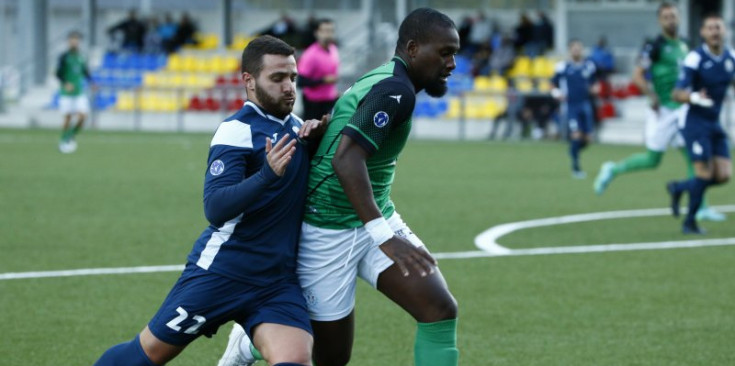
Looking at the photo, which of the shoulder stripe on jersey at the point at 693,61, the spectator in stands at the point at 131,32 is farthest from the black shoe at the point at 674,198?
the spectator in stands at the point at 131,32

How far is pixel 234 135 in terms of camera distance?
17.1 ft

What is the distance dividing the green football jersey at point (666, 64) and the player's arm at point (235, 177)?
34.3 feet

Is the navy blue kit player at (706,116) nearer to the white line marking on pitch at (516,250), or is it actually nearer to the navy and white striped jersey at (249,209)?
the white line marking on pitch at (516,250)

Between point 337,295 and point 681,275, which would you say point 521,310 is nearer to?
point 681,275

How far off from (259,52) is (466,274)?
16.8 ft

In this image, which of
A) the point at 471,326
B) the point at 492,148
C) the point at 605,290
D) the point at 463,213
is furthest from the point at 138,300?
the point at 492,148

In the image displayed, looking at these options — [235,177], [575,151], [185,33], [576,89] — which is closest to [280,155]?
[235,177]

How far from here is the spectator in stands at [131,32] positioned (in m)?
41.2

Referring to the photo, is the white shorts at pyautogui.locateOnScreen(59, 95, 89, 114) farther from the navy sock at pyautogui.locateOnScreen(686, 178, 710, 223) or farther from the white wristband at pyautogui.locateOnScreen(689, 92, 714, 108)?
the white wristband at pyautogui.locateOnScreen(689, 92, 714, 108)

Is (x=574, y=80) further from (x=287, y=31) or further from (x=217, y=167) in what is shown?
(x=217, y=167)

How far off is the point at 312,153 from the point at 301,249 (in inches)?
16.5

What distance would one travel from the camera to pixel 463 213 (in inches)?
579

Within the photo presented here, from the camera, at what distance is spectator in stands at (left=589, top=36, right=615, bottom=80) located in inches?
1259

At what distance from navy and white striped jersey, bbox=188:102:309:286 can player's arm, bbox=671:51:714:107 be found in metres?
7.90
